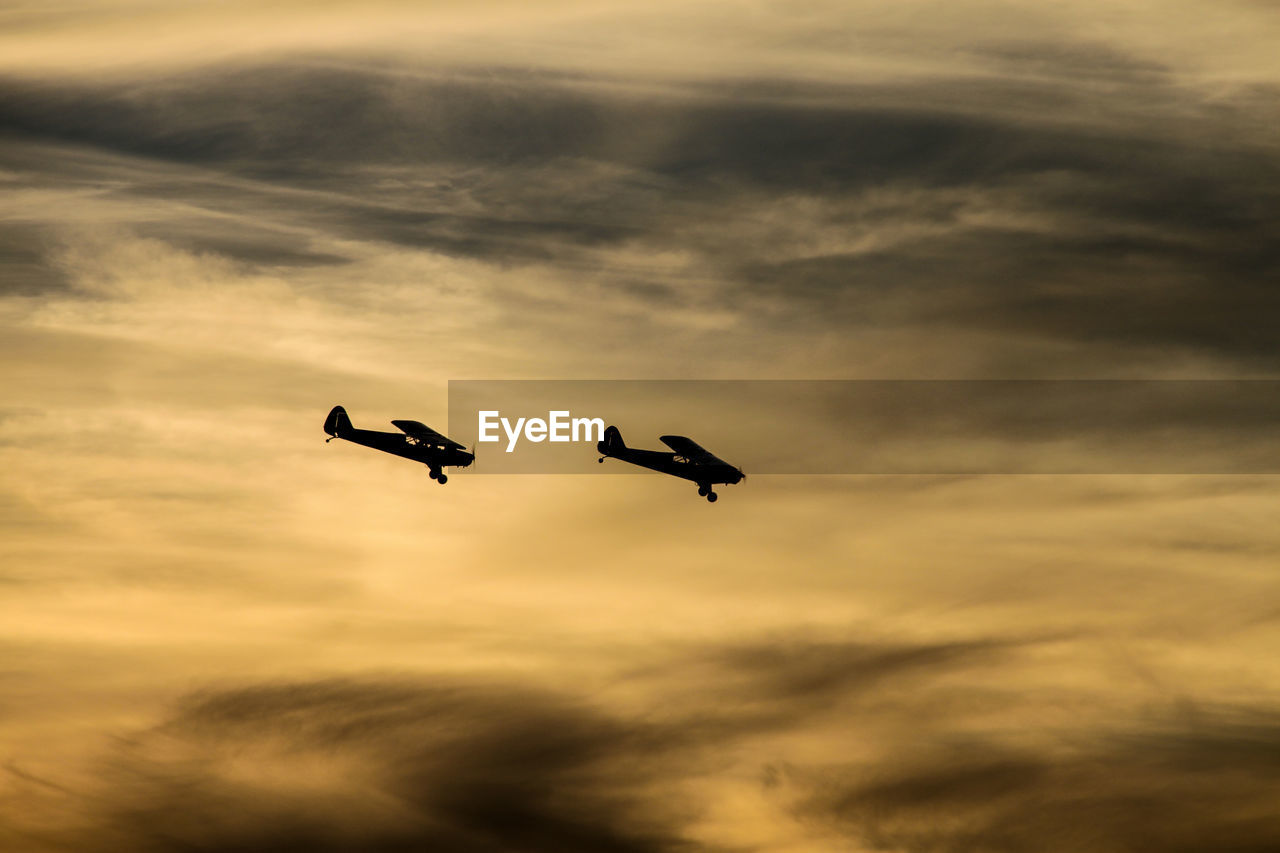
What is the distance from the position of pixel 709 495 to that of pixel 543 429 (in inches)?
882

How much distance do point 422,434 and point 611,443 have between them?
23.0 m

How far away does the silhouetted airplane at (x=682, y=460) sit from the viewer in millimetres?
175125

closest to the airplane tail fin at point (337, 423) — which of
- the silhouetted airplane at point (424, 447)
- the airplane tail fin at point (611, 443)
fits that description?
the silhouetted airplane at point (424, 447)

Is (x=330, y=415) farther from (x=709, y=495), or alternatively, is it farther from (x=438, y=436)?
(x=709, y=495)

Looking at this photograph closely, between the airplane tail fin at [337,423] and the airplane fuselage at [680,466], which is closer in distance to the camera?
the airplane fuselage at [680,466]

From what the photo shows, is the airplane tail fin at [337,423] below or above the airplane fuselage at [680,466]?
above

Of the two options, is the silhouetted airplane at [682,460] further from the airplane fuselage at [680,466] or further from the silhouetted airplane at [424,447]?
the silhouetted airplane at [424,447]

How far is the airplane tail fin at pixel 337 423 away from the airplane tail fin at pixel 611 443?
3261 cm

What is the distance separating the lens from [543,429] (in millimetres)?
163000

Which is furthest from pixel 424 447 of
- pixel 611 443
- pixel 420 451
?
pixel 611 443

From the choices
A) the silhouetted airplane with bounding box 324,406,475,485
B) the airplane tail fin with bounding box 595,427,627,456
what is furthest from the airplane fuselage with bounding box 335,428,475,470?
the airplane tail fin with bounding box 595,427,627,456

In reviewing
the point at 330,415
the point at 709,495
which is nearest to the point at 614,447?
the point at 709,495

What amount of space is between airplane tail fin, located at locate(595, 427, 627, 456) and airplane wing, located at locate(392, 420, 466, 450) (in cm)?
1674

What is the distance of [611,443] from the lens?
182000mm
